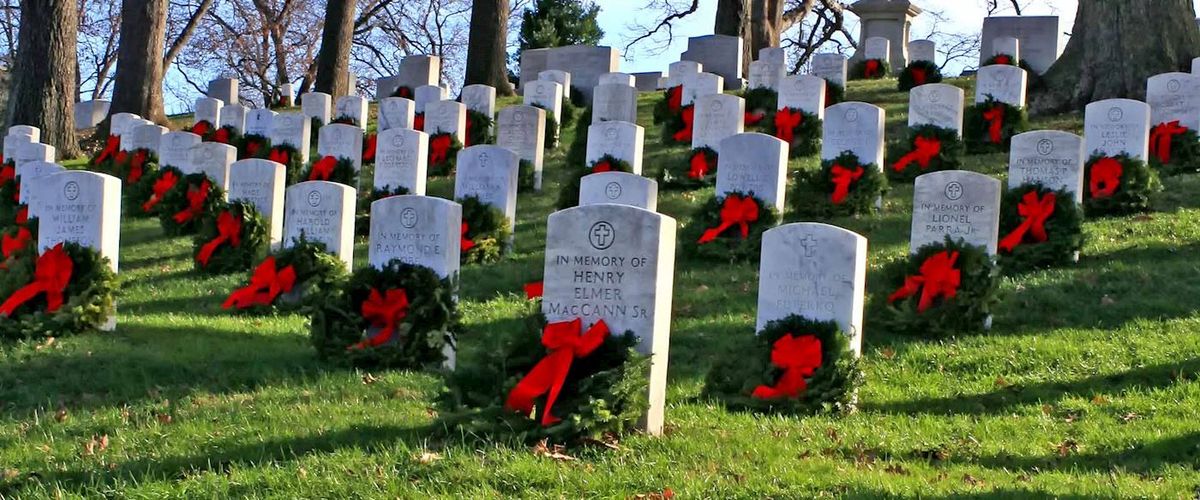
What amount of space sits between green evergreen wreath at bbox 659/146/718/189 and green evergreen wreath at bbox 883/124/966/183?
2209 millimetres

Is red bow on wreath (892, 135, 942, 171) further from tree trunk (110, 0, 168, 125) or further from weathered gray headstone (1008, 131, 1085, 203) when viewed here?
tree trunk (110, 0, 168, 125)

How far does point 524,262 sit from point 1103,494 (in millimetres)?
7599

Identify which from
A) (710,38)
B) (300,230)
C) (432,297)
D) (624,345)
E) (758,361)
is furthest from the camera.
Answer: (710,38)

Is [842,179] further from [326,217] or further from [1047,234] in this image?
[326,217]

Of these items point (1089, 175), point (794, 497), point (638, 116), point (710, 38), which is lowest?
point (794, 497)

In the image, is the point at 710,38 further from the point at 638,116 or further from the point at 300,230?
the point at 300,230

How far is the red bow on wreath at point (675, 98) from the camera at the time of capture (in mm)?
19383

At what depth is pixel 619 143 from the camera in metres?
14.7

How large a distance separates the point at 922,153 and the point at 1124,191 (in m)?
2.92

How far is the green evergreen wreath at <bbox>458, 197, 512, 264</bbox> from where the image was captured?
1234cm

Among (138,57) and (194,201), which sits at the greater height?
(138,57)

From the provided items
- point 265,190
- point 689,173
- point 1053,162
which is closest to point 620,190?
point 265,190

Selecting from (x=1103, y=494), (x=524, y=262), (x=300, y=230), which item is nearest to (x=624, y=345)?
(x=1103, y=494)

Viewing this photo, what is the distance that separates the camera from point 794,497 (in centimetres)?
512
